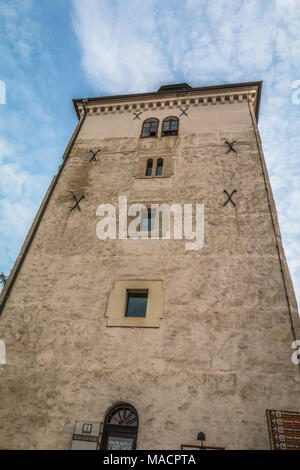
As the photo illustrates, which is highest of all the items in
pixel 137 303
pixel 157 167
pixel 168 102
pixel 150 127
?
pixel 168 102

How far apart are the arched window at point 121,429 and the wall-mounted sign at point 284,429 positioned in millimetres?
2627

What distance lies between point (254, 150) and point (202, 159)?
1.81 metres

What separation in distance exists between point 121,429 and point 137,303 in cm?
288

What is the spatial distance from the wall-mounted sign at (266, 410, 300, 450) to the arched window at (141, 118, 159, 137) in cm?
1005

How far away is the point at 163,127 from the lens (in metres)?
12.7

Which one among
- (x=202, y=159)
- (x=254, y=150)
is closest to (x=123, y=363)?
(x=202, y=159)

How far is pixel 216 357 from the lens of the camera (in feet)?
22.8

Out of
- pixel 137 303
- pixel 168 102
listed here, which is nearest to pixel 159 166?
pixel 168 102

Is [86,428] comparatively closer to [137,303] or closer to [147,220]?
[137,303]

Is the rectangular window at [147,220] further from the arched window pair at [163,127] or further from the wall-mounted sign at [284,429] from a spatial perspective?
the wall-mounted sign at [284,429]

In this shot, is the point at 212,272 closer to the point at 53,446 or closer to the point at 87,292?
the point at 87,292

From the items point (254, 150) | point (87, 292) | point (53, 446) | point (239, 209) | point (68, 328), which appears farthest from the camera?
point (254, 150)

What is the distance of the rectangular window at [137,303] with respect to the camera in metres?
8.13

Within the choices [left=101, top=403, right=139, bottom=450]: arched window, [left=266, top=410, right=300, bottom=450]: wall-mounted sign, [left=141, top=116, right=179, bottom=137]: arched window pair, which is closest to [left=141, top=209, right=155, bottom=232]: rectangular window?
[left=141, top=116, right=179, bottom=137]: arched window pair
